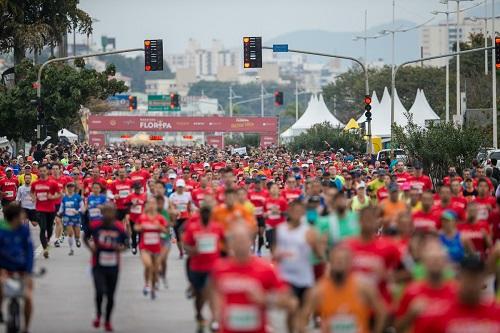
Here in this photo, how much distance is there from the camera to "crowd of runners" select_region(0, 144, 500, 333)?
1091 centimetres

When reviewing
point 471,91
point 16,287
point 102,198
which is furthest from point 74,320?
point 471,91

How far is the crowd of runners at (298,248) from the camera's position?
35.8 feet

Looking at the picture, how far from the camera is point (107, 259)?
17.1 meters

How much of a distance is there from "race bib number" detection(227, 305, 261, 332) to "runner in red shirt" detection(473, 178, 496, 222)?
30.3ft

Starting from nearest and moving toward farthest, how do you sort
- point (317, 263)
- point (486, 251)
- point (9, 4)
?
point (317, 263)
point (486, 251)
point (9, 4)

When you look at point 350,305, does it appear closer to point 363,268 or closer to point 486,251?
point 363,268

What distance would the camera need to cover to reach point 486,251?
765 inches

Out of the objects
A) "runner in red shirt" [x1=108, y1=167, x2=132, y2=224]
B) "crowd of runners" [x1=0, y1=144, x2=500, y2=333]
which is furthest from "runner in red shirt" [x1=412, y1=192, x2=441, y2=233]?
"runner in red shirt" [x1=108, y1=167, x2=132, y2=224]

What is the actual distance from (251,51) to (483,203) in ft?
Result: 92.5

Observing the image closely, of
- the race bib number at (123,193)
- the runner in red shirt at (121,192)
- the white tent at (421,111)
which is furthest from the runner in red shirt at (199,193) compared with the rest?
the white tent at (421,111)

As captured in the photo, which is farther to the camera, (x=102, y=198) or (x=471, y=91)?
(x=471, y=91)

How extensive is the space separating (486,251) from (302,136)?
6369 cm

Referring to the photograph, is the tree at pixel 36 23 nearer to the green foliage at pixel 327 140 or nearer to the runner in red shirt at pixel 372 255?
the green foliage at pixel 327 140

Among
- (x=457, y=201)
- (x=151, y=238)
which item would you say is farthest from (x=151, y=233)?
(x=457, y=201)
